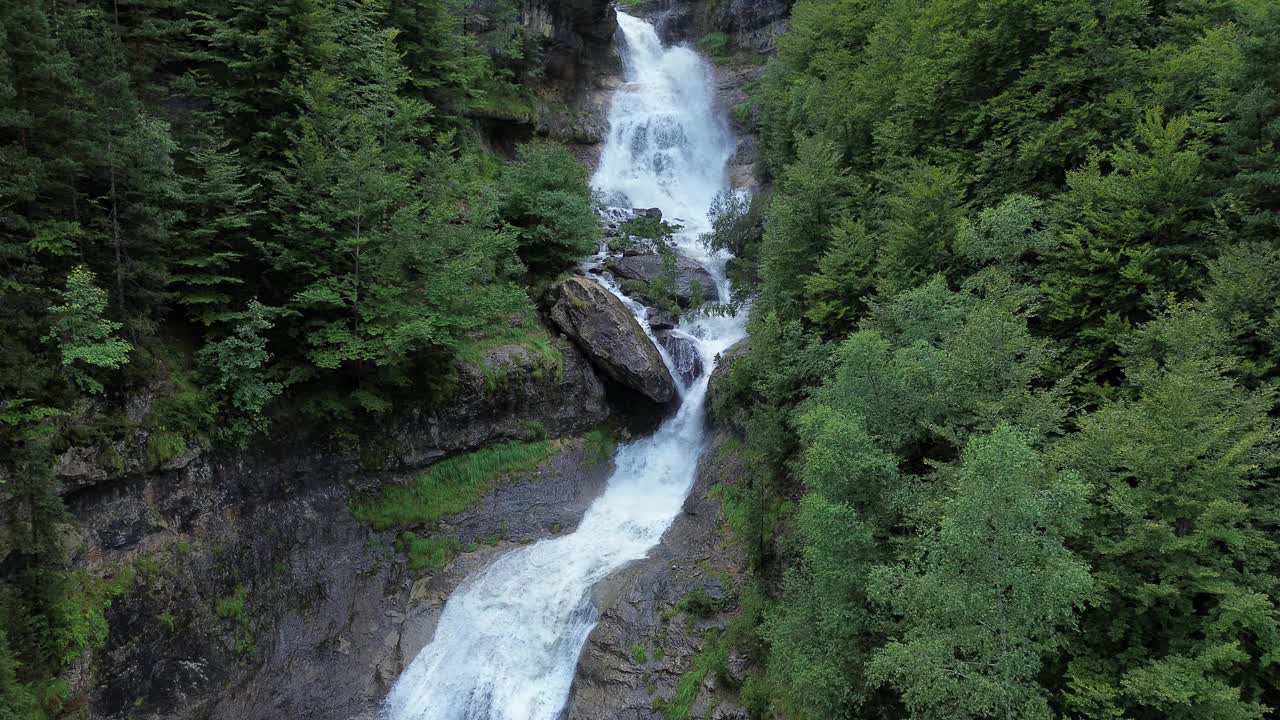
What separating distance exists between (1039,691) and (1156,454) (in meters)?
2.73

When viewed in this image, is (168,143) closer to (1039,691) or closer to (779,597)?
(779,597)

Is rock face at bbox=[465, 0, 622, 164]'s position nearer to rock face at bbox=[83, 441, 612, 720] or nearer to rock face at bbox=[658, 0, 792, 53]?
rock face at bbox=[658, 0, 792, 53]

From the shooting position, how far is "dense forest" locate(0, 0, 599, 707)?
10.5 m

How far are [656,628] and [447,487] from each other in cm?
731

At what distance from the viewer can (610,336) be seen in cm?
1983

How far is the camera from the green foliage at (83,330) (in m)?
10.6

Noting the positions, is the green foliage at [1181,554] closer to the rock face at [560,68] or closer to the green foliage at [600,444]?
the green foliage at [600,444]

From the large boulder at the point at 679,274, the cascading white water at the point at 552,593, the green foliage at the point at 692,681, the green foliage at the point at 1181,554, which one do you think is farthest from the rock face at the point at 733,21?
the green foliage at the point at 1181,554

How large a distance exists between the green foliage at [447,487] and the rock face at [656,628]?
5080mm

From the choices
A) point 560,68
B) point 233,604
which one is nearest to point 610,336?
point 233,604

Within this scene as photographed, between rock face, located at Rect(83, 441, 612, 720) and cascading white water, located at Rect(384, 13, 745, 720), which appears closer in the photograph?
rock face, located at Rect(83, 441, 612, 720)

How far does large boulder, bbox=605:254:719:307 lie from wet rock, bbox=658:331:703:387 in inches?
72.8

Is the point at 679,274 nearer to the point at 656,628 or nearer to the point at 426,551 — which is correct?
the point at 426,551

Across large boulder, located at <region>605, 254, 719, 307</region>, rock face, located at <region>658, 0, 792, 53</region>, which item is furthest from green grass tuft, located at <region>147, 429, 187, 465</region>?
rock face, located at <region>658, 0, 792, 53</region>
